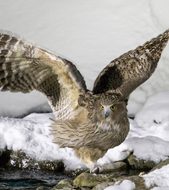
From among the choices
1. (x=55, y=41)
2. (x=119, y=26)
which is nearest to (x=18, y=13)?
(x=55, y=41)

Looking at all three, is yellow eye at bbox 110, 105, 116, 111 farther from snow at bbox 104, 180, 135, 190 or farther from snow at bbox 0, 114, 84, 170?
snow at bbox 0, 114, 84, 170

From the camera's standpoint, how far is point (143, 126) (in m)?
10.6

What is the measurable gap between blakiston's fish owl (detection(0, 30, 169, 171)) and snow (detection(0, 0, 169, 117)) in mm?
4138

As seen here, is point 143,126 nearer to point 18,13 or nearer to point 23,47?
point 18,13

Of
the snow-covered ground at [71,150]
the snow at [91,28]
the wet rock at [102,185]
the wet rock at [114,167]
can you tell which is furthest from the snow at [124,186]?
the snow at [91,28]

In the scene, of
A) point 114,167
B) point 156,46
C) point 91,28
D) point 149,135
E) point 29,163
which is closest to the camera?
point 156,46

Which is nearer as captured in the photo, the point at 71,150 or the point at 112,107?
the point at 112,107

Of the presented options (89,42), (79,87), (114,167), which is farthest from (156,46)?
(89,42)

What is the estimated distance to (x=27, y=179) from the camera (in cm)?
883

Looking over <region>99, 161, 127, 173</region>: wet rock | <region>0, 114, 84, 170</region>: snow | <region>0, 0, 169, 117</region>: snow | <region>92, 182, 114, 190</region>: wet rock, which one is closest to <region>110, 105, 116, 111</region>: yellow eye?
<region>92, 182, 114, 190</region>: wet rock

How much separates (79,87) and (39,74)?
1.28ft

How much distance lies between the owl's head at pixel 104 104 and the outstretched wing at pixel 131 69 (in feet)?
0.82

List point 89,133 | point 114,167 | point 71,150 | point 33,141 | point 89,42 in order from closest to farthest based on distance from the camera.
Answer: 1. point 89,133
2. point 114,167
3. point 71,150
4. point 33,141
5. point 89,42

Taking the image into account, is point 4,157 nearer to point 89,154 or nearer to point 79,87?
point 89,154
